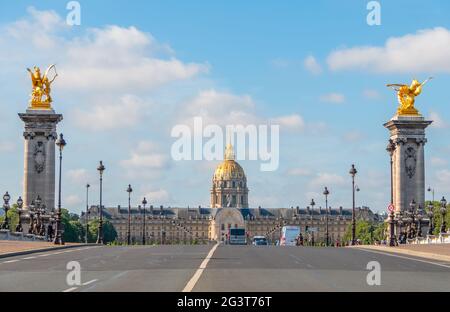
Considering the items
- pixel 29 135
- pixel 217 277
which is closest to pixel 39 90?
pixel 29 135

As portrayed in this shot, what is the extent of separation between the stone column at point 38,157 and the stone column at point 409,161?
128 feet

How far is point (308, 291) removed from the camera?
24.9 meters

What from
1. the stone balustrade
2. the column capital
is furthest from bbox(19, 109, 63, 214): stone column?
the stone balustrade

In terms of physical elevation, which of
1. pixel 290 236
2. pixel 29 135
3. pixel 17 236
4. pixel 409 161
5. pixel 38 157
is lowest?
pixel 290 236

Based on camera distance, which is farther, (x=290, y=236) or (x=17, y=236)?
(x=290, y=236)

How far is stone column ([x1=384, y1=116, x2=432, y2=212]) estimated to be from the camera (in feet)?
374

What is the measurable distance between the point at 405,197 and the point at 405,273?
80814 millimetres

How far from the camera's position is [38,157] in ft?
378

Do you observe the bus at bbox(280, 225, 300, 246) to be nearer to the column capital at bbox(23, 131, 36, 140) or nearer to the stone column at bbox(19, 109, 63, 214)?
the stone column at bbox(19, 109, 63, 214)

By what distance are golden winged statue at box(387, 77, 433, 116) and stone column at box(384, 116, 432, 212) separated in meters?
2.49

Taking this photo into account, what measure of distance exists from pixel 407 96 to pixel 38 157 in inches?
1709

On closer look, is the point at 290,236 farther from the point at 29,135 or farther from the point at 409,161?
the point at 29,135

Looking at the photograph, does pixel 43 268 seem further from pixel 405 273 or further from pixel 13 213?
pixel 13 213
